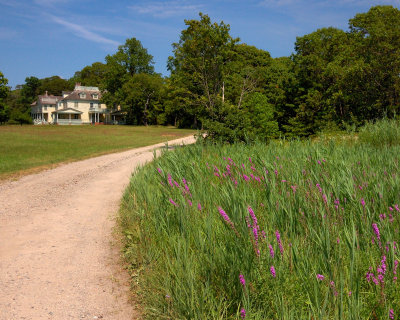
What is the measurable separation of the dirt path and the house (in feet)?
250

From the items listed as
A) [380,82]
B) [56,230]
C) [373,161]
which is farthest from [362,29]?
[56,230]

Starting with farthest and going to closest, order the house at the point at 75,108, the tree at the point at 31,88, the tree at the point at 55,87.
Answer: the tree at the point at 31,88
the tree at the point at 55,87
the house at the point at 75,108

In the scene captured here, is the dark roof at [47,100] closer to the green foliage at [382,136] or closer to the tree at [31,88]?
the tree at [31,88]

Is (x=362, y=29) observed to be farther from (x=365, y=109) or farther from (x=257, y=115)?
(x=257, y=115)

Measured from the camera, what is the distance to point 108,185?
413 inches

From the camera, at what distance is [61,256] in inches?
195

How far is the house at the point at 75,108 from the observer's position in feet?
271

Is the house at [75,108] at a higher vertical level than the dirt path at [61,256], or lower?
higher

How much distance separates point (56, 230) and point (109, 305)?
3.08 m

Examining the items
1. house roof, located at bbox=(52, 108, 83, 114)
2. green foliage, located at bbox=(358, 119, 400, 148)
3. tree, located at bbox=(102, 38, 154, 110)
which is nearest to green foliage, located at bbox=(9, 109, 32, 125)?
house roof, located at bbox=(52, 108, 83, 114)

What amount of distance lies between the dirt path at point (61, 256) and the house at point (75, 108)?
7628cm

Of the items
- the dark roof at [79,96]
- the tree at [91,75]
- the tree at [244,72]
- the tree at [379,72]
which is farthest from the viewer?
the tree at [91,75]

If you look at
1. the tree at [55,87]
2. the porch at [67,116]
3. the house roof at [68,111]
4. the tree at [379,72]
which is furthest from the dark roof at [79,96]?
the tree at [379,72]

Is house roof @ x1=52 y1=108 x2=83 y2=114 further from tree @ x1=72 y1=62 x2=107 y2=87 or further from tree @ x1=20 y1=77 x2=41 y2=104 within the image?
tree @ x1=20 y1=77 x2=41 y2=104
